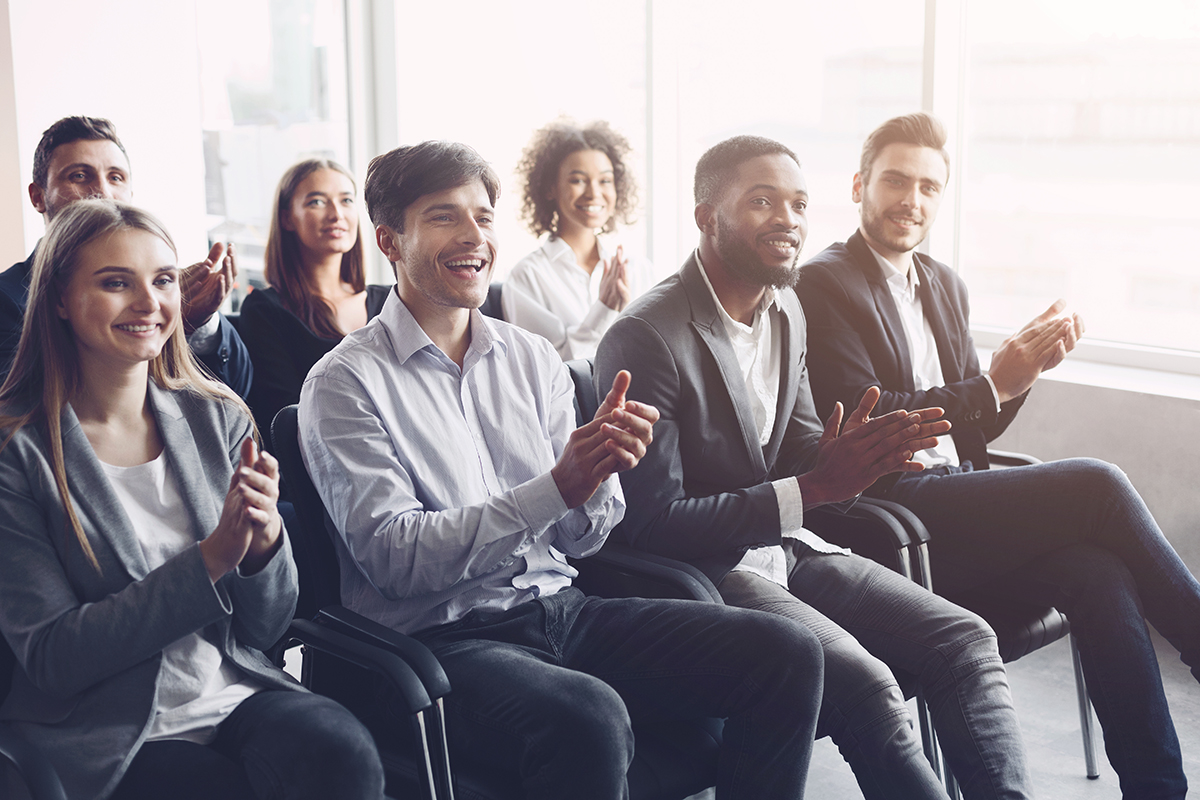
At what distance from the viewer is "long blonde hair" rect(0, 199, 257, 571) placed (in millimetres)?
1418

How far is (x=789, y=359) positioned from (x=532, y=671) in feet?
3.19

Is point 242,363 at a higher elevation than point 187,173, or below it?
below

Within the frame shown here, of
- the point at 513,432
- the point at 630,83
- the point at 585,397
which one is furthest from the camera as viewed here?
the point at 630,83

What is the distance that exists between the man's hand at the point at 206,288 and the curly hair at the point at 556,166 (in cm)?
141

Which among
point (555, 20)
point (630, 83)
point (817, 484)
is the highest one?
point (555, 20)

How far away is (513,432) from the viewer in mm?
1819

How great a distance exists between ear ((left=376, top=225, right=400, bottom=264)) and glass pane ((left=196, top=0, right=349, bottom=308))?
3.53 m

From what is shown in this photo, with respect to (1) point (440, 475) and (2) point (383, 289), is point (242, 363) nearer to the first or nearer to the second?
(2) point (383, 289)

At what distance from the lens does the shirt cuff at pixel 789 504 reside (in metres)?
1.88

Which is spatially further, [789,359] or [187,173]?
[187,173]

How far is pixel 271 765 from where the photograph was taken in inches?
53.0

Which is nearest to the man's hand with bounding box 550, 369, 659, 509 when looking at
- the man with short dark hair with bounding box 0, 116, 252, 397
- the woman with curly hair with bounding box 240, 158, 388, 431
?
the man with short dark hair with bounding box 0, 116, 252, 397

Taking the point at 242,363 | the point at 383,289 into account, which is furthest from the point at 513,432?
the point at 383,289

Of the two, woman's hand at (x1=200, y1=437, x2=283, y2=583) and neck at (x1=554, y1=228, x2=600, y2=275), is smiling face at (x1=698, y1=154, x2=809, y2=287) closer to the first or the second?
woman's hand at (x1=200, y1=437, x2=283, y2=583)
